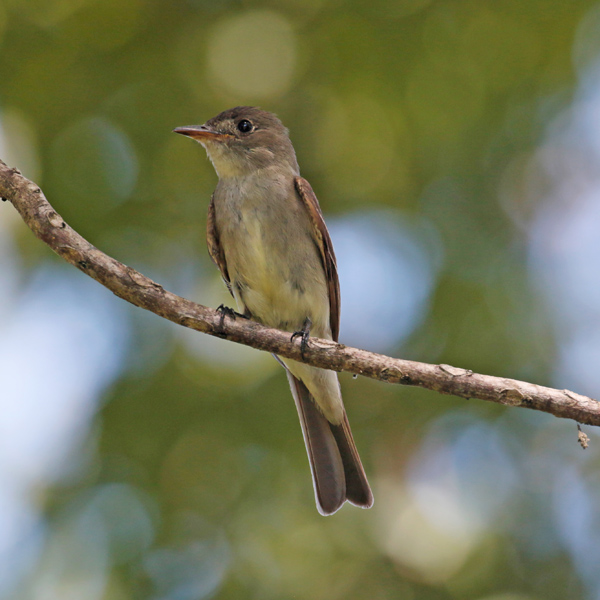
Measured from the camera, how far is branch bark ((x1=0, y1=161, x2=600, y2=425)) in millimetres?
3334

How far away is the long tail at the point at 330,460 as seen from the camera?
4.59 meters

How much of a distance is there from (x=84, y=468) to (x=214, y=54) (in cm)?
376

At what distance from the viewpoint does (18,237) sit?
5.85 meters

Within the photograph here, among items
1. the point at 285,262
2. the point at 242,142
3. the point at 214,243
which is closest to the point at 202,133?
the point at 242,142

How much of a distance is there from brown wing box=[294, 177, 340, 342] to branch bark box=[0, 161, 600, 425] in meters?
1.34

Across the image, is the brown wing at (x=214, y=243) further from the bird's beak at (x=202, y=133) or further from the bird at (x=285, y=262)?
the bird's beak at (x=202, y=133)

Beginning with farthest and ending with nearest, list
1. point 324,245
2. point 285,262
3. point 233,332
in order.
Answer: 1. point 324,245
2. point 285,262
3. point 233,332

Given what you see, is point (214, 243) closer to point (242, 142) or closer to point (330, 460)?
point (242, 142)

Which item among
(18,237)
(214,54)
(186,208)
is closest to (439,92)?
(214,54)

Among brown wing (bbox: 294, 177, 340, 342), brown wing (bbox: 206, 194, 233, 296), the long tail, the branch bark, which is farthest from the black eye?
the branch bark

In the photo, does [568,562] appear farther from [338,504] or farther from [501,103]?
[501,103]

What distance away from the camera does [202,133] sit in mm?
4887

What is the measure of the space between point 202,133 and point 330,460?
2291mm

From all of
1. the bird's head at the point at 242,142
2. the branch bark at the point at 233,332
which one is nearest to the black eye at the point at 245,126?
the bird's head at the point at 242,142
